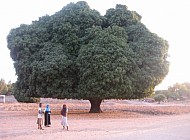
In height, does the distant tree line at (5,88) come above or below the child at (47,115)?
above

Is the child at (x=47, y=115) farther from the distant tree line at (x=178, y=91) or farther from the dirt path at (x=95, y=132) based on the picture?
the distant tree line at (x=178, y=91)

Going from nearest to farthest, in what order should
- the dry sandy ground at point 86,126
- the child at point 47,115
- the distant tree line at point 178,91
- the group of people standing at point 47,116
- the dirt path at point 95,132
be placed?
1. the dirt path at point 95,132
2. the dry sandy ground at point 86,126
3. the group of people standing at point 47,116
4. the child at point 47,115
5. the distant tree line at point 178,91

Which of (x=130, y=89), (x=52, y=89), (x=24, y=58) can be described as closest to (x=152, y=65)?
(x=130, y=89)

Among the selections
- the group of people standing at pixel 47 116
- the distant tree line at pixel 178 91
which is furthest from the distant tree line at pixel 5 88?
the group of people standing at pixel 47 116

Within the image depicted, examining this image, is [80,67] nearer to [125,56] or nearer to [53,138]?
[125,56]

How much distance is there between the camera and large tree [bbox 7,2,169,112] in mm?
30953

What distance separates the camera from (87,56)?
1229 inches

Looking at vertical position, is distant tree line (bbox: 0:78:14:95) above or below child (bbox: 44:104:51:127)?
above

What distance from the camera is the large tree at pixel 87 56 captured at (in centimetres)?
3095

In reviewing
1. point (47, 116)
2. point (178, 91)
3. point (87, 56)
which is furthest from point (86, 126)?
point (178, 91)

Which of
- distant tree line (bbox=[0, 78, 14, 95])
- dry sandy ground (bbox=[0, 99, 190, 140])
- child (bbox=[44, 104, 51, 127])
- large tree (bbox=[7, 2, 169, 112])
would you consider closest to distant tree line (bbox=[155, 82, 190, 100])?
distant tree line (bbox=[0, 78, 14, 95])

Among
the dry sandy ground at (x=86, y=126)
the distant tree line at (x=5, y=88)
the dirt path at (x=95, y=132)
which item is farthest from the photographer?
the distant tree line at (x=5, y=88)

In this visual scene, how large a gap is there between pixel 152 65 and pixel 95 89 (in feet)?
20.3

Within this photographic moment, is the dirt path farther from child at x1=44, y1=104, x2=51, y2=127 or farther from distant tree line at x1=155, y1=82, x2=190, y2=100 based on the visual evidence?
distant tree line at x1=155, y1=82, x2=190, y2=100
